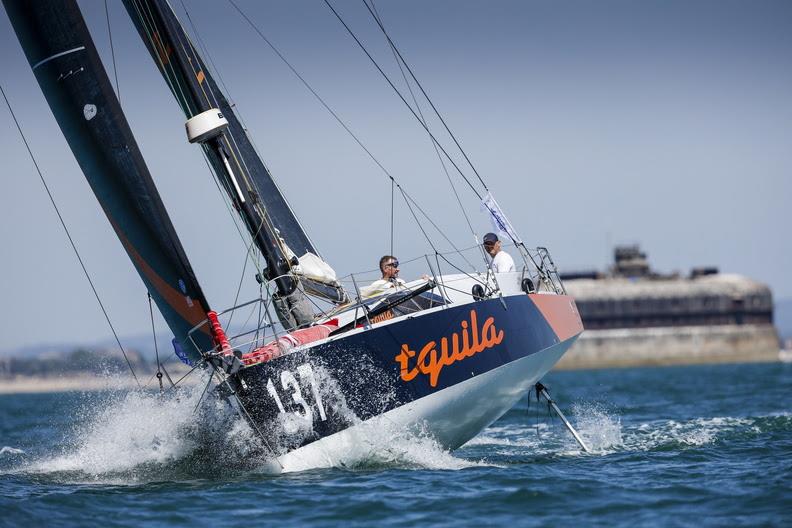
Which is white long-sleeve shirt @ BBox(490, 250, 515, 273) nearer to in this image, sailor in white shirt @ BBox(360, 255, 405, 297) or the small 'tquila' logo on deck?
sailor in white shirt @ BBox(360, 255, 405, 297)

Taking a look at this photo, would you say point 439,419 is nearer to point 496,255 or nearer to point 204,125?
point 496,255

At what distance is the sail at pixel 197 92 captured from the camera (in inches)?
443

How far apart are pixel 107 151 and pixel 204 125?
3.01ft

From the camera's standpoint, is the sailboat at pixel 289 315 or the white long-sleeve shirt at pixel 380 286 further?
the white long-sleeve shirt at pixel 380 286

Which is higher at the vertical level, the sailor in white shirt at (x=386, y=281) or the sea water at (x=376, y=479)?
the sailor in white shirt at (x=386, y=281)

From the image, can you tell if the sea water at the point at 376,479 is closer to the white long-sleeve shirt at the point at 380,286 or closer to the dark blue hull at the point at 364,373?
the dark blue hull at the point at 364,373

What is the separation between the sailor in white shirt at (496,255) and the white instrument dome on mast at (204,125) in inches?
119

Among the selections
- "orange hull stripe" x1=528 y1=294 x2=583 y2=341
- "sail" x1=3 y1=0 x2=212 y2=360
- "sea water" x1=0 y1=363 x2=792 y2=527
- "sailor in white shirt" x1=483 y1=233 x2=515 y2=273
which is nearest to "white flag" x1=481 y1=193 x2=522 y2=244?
"sailor in white shirt" x1=483 y1=233 x2=515 y2=273

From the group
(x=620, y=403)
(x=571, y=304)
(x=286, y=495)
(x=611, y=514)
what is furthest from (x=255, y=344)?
(x=620, y=403)

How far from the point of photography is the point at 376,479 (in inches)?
381

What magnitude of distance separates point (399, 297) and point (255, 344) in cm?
138

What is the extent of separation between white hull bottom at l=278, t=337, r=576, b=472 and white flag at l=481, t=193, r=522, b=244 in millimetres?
1479

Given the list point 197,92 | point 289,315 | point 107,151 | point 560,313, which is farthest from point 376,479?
point 560,313

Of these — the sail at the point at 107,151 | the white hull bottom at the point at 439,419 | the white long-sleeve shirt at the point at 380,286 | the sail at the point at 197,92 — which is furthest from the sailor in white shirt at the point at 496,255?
the sail at the point at 107,151
